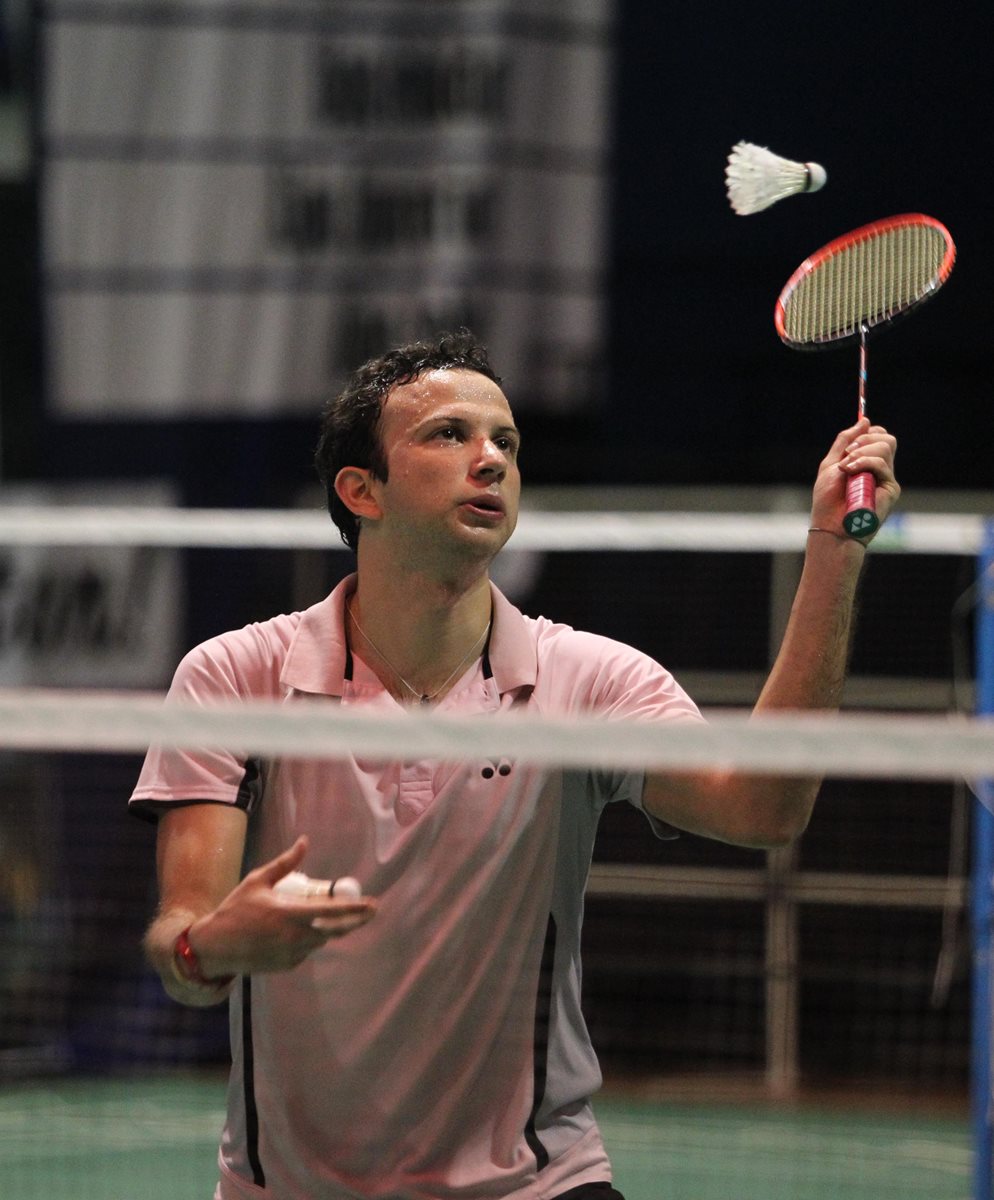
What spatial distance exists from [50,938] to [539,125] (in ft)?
9.10

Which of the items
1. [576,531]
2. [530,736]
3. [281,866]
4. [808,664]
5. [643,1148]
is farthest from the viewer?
[643,1148]

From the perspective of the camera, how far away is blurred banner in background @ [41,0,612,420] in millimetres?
5434

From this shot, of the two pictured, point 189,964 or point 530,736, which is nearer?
point 530,736

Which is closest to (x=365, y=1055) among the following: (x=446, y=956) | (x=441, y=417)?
(x=446, y=956)

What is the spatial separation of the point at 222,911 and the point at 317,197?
3951 millimetres

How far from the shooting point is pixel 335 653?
2.23 m

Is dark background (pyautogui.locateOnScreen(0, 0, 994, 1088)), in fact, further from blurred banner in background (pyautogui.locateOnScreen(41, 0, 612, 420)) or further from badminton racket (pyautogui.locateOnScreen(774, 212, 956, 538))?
badminton racket (pyautogui.locateOnScreen(774, 212, 956, 538))

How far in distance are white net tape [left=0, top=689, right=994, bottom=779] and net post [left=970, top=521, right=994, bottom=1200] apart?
2284 millimetres

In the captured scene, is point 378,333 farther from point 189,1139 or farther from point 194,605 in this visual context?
point 189,1139

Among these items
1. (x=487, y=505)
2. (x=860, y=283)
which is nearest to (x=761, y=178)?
(x=860, y=283)

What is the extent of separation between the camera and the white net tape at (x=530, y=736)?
1.40 metres

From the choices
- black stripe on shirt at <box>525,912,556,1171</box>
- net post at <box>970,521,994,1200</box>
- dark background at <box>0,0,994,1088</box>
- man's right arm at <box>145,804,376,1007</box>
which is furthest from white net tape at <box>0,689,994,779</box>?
dark background at <box>0,0,994,1088</box>

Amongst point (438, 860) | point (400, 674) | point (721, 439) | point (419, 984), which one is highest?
point (721, 439)

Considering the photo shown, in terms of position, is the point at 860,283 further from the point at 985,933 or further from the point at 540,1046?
the point at 985,933
